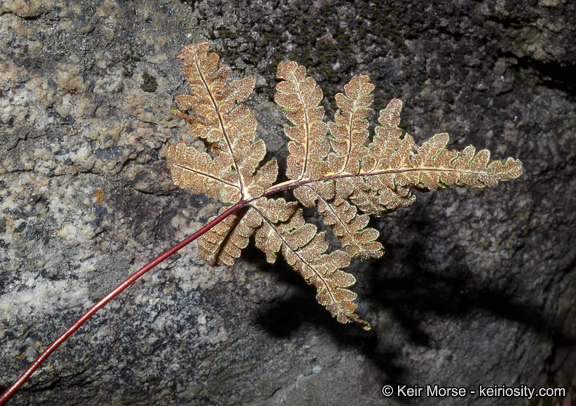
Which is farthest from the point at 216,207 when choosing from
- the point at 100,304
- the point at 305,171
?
the point at 100,304

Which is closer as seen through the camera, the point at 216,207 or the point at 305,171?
the point at 305,171

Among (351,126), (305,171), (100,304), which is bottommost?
(100,304)

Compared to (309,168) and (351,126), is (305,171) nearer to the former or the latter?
(309,168)

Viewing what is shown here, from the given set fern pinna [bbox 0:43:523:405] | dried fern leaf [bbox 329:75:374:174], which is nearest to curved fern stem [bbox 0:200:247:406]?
fern pinna [bbox 0:43:523:405]

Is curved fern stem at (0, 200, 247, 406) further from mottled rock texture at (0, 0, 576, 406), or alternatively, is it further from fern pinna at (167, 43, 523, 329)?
mottled rock texture at (0, 0, 576, 406)

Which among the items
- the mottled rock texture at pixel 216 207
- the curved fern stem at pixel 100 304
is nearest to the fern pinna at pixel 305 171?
the curved fern stem at pixel 100 304

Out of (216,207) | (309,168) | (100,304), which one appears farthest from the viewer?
(216,207)

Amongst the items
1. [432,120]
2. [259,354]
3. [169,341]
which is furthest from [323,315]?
[432,120]
